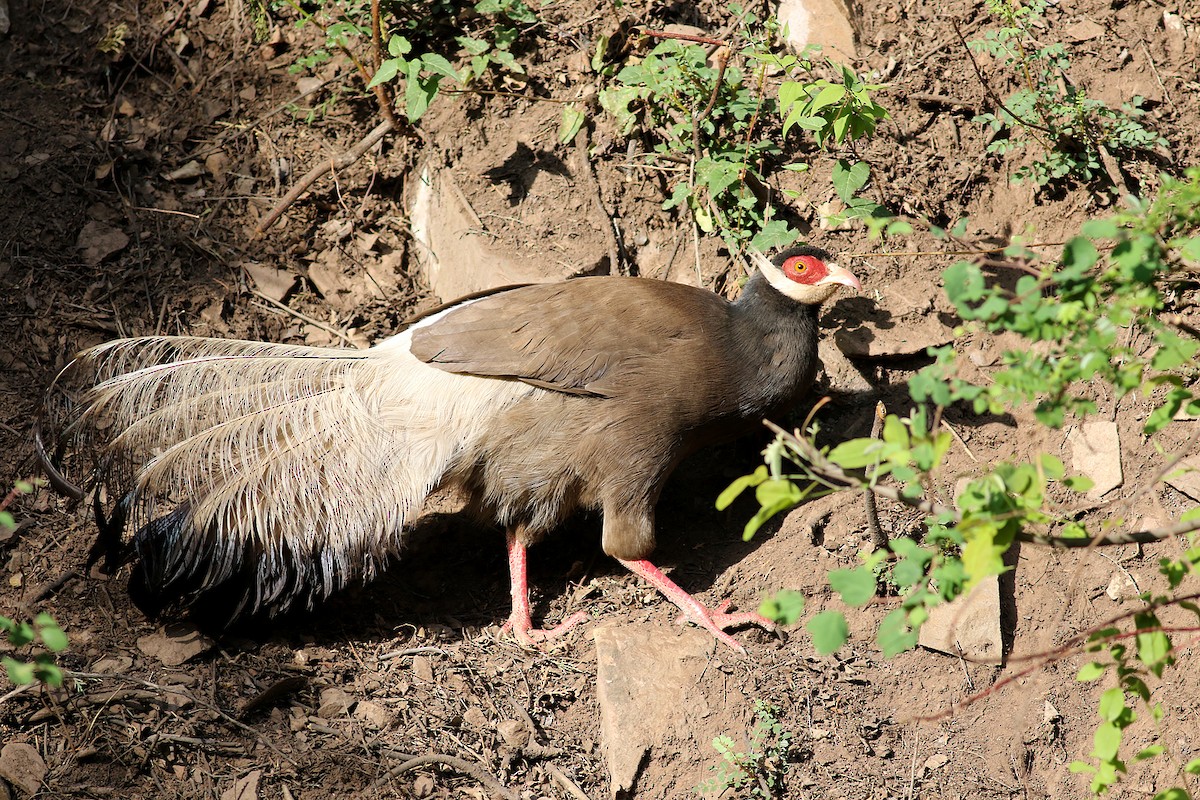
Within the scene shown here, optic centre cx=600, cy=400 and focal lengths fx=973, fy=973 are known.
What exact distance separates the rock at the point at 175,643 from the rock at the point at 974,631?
309 centimetres

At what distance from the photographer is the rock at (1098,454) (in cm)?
456

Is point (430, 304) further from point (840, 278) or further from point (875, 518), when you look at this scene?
point (875, 518)

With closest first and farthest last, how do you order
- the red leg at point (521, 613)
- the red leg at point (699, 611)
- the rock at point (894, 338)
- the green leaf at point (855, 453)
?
the green leaf at point (855, 453) → the red leg at point (699, 611) → the red leg at point (521, 613) → the rock at point (894, 338)

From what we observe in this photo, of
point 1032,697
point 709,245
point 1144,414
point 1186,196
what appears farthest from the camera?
point 709,245

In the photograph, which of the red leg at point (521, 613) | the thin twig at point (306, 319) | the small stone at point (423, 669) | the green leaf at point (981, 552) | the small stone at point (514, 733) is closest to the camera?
the green leaf at point (981, 552)

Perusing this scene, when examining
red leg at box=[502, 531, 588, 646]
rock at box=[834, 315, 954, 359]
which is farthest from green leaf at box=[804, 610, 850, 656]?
rock at box=[834, 315, 954, 359]

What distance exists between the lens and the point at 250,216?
5820 mm

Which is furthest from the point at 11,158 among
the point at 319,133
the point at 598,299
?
the point at 598,299

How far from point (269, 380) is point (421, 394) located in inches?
27.4

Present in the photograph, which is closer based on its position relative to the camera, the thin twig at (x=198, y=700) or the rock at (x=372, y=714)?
the thin twig at (x=198, y=700)

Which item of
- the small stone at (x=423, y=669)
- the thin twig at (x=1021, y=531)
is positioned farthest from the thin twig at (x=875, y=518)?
the small stone at (x=423, y=669)

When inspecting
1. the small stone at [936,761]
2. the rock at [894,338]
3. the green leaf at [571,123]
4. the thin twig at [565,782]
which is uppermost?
the green leaf at [571,123]

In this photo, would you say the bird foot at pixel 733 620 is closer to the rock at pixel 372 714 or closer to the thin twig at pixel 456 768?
the thin twig at pixel 456 768

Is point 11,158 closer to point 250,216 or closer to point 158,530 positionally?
point 250,216
